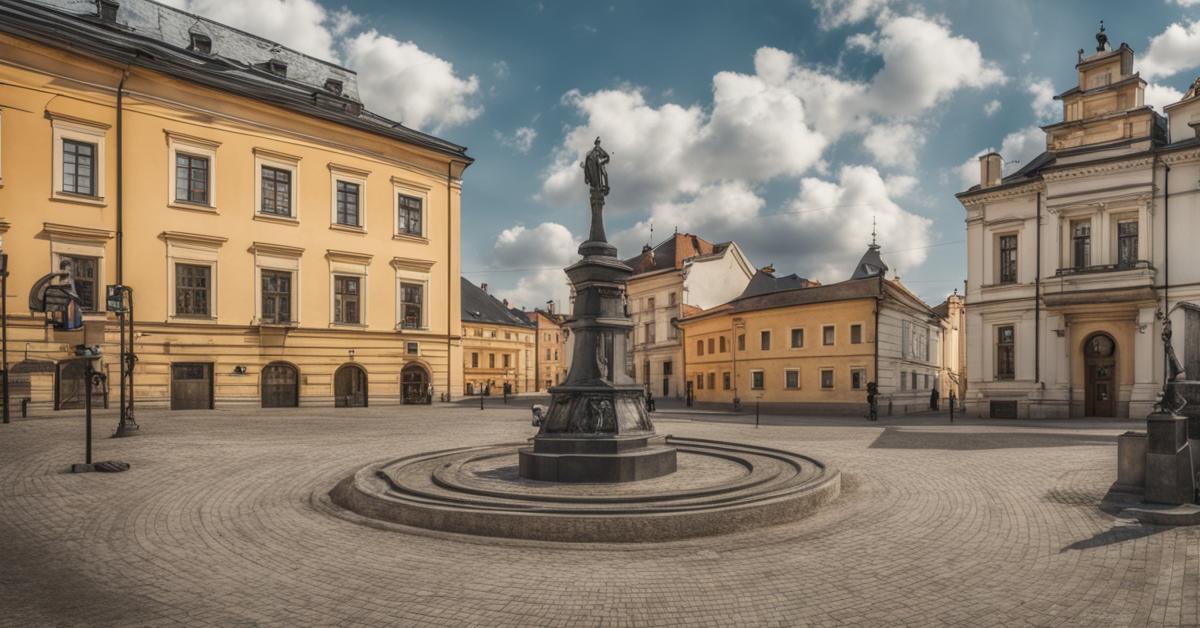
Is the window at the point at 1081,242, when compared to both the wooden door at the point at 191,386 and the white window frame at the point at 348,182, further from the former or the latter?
the wooden door at the point at 191,386

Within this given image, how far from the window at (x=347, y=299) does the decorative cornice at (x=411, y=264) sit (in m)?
2.00

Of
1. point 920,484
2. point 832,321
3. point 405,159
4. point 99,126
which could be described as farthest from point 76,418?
point 832,321

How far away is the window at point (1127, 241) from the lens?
2930 cm

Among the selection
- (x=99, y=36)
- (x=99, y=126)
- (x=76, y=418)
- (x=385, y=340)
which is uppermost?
(x=99, y=36)

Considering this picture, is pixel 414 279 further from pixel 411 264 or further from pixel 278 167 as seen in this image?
pixel 278 167

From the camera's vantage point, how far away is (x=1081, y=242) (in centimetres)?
3086

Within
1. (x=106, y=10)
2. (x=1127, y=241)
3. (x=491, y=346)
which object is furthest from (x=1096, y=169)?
(x=491, y=346)

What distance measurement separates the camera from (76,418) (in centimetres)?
2166

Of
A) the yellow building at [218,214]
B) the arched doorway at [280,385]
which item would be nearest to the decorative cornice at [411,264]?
the yellow building at [218,214]

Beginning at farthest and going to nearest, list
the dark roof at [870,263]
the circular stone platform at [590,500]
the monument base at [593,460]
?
the dark roof at [870,263], the monument base at [593,460], the circular stone platform at [590,500]

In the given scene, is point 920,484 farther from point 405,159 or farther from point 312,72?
point 312,72

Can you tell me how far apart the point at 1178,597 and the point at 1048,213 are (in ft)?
103

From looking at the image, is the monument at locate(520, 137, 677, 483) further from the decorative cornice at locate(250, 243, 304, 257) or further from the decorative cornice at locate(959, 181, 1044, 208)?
the decorative cornice at locate(959, 181, 1044, 208)

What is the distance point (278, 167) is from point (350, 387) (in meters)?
10.5
